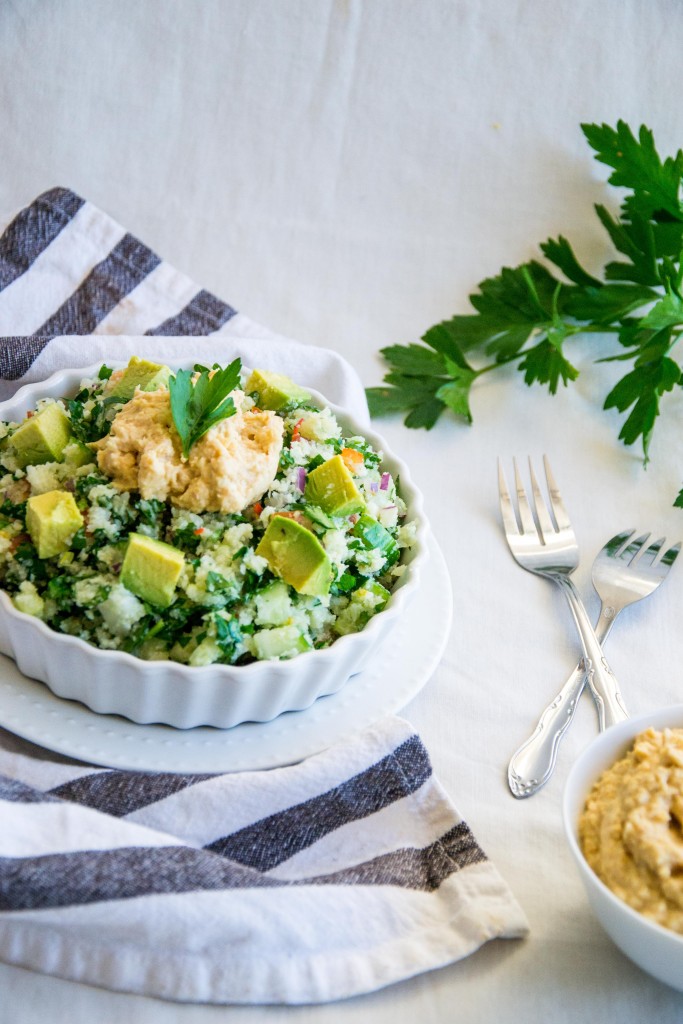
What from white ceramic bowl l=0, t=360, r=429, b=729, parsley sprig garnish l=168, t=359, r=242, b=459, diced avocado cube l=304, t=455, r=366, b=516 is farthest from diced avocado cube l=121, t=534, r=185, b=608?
diced avocado cube l=304, t=455, r=366, b=516

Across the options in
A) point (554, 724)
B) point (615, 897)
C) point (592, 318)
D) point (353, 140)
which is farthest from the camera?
point (353, 140)

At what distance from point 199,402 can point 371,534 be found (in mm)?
441

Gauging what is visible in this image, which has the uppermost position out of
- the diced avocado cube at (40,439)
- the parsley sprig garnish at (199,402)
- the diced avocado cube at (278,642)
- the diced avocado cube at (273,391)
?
the parsley sprig garnish at (199,402)

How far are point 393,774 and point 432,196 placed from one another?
91.2 inches

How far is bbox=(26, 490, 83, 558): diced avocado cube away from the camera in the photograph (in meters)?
1.89

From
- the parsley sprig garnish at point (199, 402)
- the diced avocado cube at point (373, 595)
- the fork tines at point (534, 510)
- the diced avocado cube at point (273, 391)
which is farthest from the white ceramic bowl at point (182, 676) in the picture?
the fork tines at point (534, 510)

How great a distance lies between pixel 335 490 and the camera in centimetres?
206

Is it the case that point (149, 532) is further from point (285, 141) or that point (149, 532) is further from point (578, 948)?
point (285, 141)

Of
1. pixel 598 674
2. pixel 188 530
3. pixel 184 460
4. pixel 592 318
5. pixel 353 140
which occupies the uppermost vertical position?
pixel 353 140

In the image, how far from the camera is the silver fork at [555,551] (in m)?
2.23

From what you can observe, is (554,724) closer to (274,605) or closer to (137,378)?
(274,605)

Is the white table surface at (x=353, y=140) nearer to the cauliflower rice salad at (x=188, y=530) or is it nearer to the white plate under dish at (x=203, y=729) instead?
the cauliflower rice salad at (x=188, y=530)

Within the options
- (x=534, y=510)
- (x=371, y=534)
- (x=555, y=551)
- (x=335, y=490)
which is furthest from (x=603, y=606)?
(x=335, y=490)

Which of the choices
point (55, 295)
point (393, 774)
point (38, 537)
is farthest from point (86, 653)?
point (55, 295)
